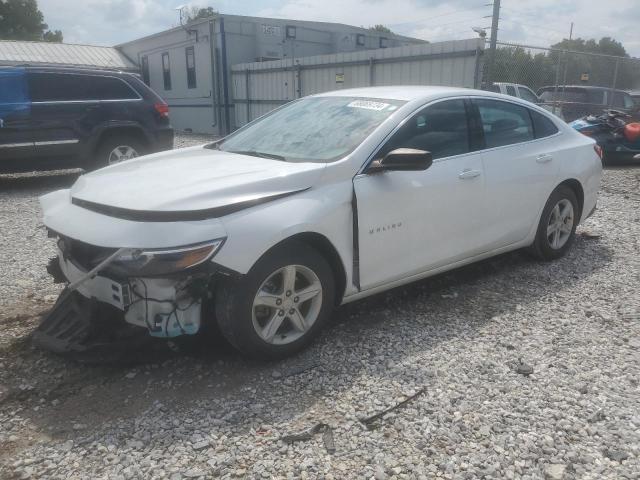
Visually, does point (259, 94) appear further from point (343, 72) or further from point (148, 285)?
point (148, 285)

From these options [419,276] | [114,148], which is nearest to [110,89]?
[114,148]

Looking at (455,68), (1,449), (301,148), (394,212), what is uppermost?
(455,68)

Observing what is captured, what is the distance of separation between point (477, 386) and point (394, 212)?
1.18m

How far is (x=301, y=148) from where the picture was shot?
3691mm

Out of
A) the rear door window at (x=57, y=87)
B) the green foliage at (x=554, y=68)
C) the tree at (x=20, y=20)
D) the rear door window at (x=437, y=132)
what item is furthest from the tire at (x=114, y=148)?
the tree at (x=20, y=20)

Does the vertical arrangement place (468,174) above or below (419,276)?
above

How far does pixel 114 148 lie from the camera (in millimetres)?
8977

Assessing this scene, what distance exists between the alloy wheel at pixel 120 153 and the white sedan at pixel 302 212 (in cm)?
524

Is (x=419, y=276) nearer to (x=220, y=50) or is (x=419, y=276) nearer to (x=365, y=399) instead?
(x=365, y=399)

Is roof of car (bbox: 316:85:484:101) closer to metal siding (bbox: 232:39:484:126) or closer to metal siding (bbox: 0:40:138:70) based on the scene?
metal siding (bbox: 232:39:484:126)

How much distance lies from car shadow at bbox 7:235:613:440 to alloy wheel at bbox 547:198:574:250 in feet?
2.96

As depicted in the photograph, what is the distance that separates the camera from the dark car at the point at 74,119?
814 centimetres

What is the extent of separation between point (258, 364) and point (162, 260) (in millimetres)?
925

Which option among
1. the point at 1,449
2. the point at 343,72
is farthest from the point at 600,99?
the point at 1,449
